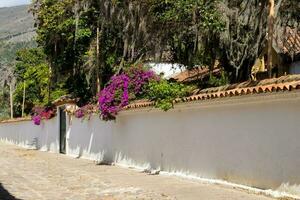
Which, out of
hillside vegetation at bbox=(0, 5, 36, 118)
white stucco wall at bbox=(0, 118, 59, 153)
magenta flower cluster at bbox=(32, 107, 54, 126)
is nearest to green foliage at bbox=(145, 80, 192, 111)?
white stucco wall at bbox=(0, 118, 59, 153)

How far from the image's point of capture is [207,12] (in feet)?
62.2

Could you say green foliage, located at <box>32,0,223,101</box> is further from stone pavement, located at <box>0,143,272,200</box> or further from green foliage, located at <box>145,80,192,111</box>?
stone pavement, located at <box>0,143,272,200</box>

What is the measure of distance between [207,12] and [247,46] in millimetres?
1919

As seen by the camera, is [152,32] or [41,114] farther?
[41,114]

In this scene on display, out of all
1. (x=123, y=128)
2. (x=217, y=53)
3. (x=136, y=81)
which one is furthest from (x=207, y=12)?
(x=123, y=128)

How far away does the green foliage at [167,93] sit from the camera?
17.4 metres

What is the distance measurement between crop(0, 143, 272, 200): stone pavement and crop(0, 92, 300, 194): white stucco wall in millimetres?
549

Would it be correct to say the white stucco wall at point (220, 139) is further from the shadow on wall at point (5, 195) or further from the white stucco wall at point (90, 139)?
the shadow on wall at point (5, 195)

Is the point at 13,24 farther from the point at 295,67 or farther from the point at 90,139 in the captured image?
the point at 295,67

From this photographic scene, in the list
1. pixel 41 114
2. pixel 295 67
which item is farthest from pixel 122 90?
pixel 41 114

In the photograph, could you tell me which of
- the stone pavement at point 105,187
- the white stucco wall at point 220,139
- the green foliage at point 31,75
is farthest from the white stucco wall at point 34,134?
the stone pavement at point 105,187

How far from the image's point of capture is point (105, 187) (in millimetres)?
15945

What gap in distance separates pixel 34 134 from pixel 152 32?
27.3 m

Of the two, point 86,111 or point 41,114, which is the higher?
point 86,111
